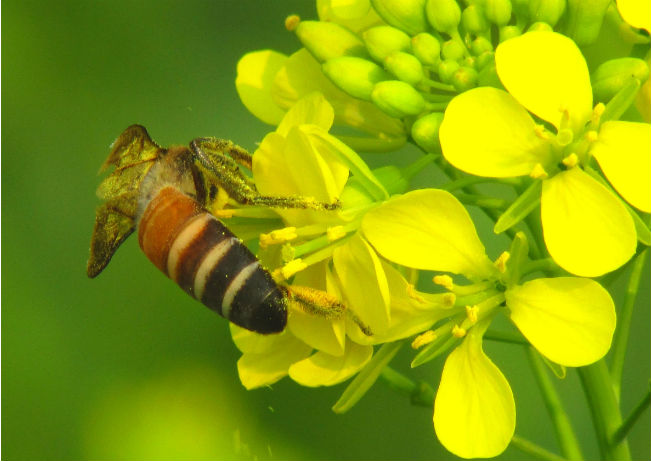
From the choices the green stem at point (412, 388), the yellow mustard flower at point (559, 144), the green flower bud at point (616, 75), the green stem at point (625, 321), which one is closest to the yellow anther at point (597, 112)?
the yellow mustard flower at point (559, 144)

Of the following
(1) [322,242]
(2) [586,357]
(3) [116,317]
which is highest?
(1) [322,242]

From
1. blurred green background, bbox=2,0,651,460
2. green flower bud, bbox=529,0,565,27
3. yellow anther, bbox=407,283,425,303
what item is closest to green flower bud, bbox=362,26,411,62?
green flower bud, bbox=529,0,565,27

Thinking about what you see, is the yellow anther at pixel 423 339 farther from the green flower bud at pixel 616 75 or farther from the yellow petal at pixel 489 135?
the green flower bud at pixel 616 75

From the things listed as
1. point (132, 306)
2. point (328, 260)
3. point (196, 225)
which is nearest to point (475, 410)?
point (328, 260)

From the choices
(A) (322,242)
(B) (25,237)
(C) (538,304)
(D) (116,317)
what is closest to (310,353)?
(A) (322,242)

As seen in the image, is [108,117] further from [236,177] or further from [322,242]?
[322,242]

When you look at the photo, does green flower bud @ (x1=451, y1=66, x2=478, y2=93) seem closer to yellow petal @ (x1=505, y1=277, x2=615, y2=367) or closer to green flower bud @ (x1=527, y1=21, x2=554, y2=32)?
green flower bud @ (x1=527, y1=21, x2=554, y2=32)

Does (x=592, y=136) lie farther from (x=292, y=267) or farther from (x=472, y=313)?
(x=292, y=267)
